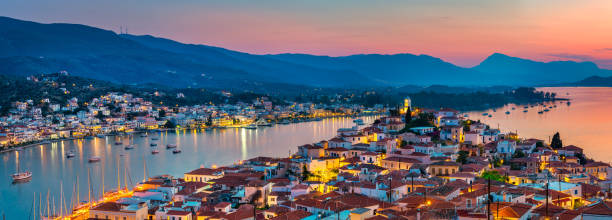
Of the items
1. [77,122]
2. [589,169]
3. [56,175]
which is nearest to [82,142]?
[77,122]

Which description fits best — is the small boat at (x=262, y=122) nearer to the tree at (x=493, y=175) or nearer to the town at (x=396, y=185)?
the town at (x=396, y=185)

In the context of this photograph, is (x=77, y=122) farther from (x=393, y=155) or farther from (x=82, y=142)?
(x=393, y=155)

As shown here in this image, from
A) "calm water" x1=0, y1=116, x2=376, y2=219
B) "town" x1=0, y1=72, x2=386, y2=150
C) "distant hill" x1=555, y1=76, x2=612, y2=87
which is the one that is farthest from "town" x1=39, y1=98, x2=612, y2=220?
"distant hill" x1=555, y1=76, x2=612, y2=87

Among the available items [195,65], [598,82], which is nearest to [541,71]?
[598,82]

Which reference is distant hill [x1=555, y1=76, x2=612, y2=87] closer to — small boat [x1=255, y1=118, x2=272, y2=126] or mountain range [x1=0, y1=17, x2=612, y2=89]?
mountain range [x1=0, y1=17, x2=612, y2=89]

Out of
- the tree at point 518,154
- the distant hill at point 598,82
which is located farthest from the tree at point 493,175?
the distant hill at point 598,82
